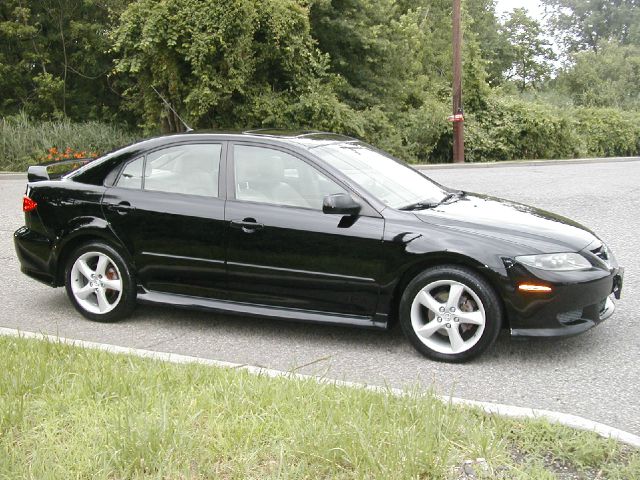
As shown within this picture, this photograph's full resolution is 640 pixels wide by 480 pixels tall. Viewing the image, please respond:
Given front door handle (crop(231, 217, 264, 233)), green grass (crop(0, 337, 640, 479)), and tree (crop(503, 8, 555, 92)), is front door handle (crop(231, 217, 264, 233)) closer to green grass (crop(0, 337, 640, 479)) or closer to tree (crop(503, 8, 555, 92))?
green grass (crop(0, 337, 640, 479))

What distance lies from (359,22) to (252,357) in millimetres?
19760

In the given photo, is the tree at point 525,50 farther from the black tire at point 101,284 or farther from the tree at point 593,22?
the black tire at point 101,284

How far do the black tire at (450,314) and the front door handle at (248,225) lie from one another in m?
1.15

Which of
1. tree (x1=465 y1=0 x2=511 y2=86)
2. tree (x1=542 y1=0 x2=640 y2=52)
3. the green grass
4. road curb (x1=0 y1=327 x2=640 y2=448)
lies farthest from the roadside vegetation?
tree (x1=542 y1=0 x2=640 y2=52)

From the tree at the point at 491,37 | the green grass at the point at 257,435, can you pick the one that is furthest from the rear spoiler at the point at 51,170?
the tree at the point at 491,37

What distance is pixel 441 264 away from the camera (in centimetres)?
486

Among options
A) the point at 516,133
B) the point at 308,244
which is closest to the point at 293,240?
the point at 308,244

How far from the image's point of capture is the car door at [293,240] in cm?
503

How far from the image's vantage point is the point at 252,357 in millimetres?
5059

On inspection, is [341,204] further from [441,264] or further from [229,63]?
[229,63]

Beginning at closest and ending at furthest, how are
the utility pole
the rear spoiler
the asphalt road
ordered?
the asphalt road < the rear spoiler < the utility pole

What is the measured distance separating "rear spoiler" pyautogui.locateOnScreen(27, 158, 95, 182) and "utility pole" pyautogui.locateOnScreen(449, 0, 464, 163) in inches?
657

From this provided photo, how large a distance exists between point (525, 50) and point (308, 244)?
48.5 meters

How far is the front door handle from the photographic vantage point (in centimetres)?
528
